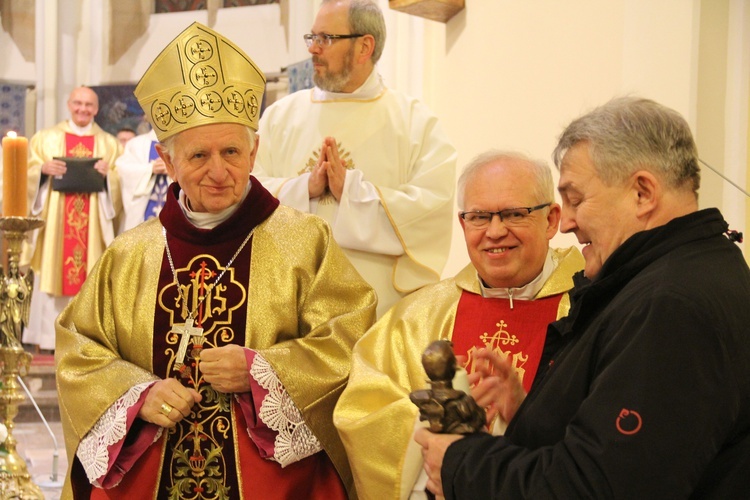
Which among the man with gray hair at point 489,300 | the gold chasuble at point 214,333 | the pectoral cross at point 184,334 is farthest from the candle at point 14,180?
the man with gray hair at point 489,300

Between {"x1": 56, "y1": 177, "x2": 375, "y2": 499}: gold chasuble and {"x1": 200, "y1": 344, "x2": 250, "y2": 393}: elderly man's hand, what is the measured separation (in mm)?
78

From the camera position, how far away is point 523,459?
188 cm

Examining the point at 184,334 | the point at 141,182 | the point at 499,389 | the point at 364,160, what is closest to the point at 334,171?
the point at 364,160

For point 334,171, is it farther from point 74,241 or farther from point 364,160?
point 74,241

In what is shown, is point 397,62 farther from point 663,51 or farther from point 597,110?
point 597,110

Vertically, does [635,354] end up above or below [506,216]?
below

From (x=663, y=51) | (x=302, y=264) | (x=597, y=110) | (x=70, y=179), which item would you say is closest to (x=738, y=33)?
(x=663, y=51)

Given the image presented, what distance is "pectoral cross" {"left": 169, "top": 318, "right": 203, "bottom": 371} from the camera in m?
3.10

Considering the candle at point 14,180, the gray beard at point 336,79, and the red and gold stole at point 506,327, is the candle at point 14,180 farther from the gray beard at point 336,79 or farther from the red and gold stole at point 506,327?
the red and gold stole at point 506,327

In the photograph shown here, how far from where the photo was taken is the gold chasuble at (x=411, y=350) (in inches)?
112

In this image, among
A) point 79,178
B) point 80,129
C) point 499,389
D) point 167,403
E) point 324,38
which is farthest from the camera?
point 80,129

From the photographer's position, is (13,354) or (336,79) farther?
(336,79)

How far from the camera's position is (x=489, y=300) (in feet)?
10.8

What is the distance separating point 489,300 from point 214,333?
3.03ft
